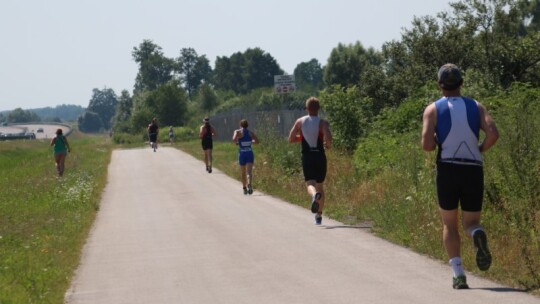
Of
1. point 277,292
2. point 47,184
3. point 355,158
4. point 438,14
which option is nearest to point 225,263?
point 277,292

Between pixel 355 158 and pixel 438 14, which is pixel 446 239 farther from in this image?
pixel 438 14

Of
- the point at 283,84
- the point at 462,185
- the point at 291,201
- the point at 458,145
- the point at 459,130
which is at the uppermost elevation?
the point at 283,84

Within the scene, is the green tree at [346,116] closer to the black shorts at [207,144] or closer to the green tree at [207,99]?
the black shorts at [207,144]

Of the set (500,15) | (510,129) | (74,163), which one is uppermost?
(500,15)

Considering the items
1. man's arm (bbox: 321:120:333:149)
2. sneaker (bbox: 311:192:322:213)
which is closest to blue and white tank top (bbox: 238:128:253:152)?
man's arm (bbox: 321:120:333:149)

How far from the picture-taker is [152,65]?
168 meters

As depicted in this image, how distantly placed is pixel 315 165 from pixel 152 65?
512 feet

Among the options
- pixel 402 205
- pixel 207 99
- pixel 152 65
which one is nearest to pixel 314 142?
pixel 402 205

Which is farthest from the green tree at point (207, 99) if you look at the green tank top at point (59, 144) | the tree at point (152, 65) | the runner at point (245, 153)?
the runner at point (245, 153)

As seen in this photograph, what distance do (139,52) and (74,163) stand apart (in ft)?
430

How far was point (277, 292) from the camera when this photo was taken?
29.0ft

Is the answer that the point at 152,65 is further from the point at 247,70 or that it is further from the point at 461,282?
the point at 461,282

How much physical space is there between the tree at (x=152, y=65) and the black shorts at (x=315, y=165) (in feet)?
510

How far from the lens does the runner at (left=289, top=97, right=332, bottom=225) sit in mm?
14352
